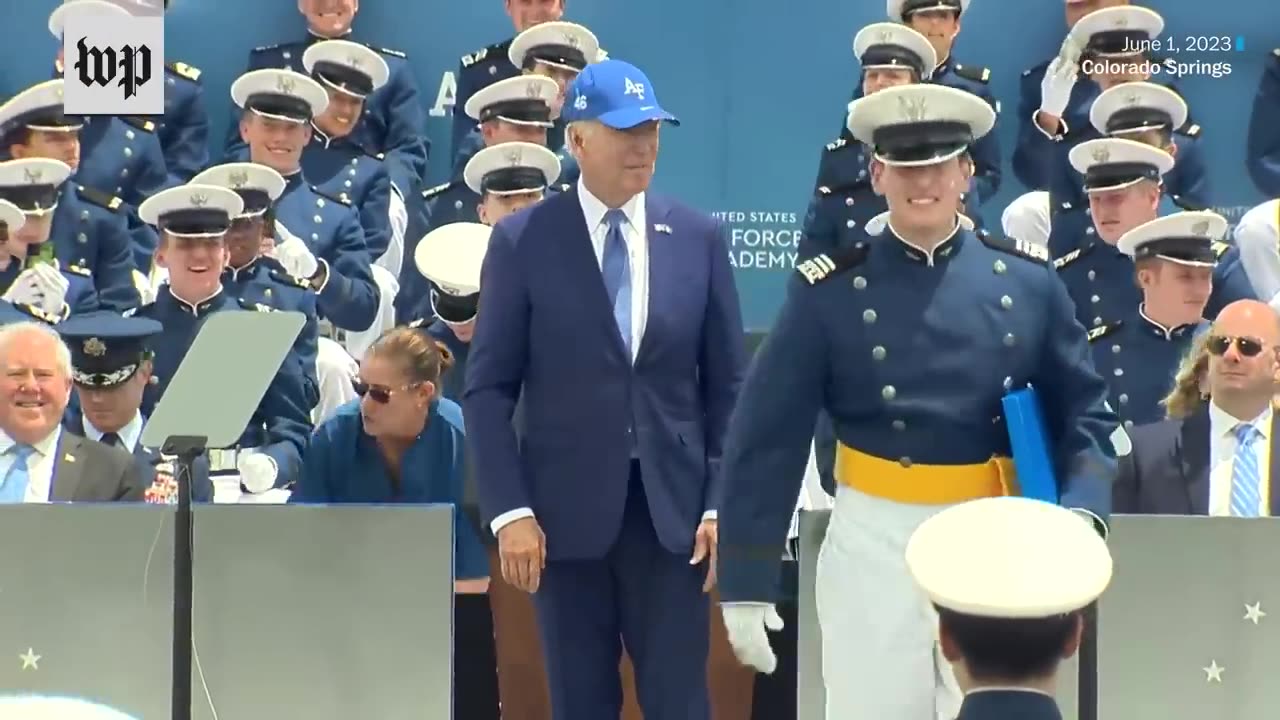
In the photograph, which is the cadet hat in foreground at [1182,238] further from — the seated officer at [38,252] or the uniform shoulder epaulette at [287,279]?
the seated officer at [38,252]

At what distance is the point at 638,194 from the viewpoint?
3812mm

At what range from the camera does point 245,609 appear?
4191mm

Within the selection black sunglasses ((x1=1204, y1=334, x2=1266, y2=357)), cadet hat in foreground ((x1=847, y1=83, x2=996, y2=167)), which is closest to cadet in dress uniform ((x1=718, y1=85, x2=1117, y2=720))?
cadet hat in foreground ((x1=847, y1=83, x2=996, y2=167))

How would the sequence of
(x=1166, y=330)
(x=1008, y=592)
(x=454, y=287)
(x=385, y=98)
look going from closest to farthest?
(x=1008, y=592), (x=454, y=287), (x=1166, y=330), (x=385, y=98)

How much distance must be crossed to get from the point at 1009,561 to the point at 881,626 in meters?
1.21

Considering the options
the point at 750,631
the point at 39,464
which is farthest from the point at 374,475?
the point at 750,631

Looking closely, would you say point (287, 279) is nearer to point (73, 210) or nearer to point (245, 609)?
point (73, 210)

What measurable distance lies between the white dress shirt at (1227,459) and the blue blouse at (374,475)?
1852mm

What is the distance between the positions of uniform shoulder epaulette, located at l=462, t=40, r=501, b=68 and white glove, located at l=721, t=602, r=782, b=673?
120 inches

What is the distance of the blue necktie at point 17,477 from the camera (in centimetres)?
479

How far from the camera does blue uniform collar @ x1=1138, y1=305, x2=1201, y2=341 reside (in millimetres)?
5617

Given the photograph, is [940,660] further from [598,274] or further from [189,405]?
[189,405]

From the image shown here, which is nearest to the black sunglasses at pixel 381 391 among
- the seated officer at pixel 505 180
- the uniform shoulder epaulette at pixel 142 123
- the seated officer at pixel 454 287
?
the seated officer at pixel 454 287

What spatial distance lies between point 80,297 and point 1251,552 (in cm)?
354
